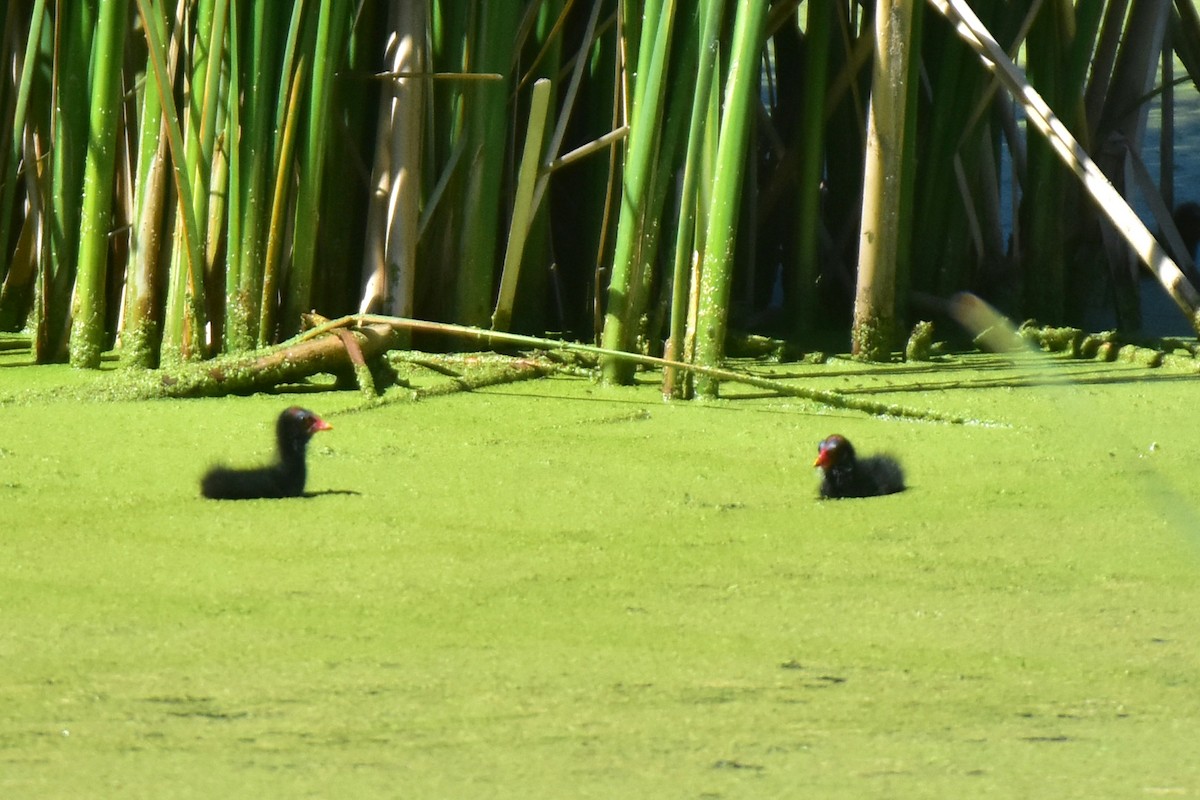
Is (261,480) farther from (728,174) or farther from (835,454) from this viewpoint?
(728,174)

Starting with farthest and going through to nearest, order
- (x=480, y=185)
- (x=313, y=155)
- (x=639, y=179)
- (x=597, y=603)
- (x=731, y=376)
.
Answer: (x=480, y=185)
(x=313, y=155)
(x=639, y=179)
(x=731, y=376)
(x=597, y=603)

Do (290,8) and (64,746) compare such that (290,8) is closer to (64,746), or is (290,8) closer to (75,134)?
(75,134)

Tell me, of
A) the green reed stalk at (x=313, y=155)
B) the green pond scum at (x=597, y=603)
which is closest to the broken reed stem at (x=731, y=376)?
the green pond scum at (x=597, y=603)

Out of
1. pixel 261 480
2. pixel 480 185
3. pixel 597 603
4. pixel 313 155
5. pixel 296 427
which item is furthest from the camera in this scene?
pixel 480 185

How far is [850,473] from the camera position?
240 centimetres

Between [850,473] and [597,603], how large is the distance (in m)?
0.66

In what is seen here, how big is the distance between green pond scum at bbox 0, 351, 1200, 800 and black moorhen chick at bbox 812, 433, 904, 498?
4cm

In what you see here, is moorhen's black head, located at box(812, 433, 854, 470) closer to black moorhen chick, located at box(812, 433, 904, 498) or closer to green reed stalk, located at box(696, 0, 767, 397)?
black moorhen chick, located at box(812, 433, 904, 498)

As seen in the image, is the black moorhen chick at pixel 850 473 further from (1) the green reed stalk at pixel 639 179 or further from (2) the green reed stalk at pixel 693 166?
(1) the green reed stalk at pixel 639 179

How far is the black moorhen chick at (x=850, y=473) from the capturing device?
7.80 feet

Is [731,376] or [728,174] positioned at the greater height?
[728,174]

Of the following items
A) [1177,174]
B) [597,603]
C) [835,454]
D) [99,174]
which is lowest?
[597,603]

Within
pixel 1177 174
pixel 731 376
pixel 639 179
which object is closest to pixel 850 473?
pixel 731 376

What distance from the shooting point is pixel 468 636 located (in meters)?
1.72
